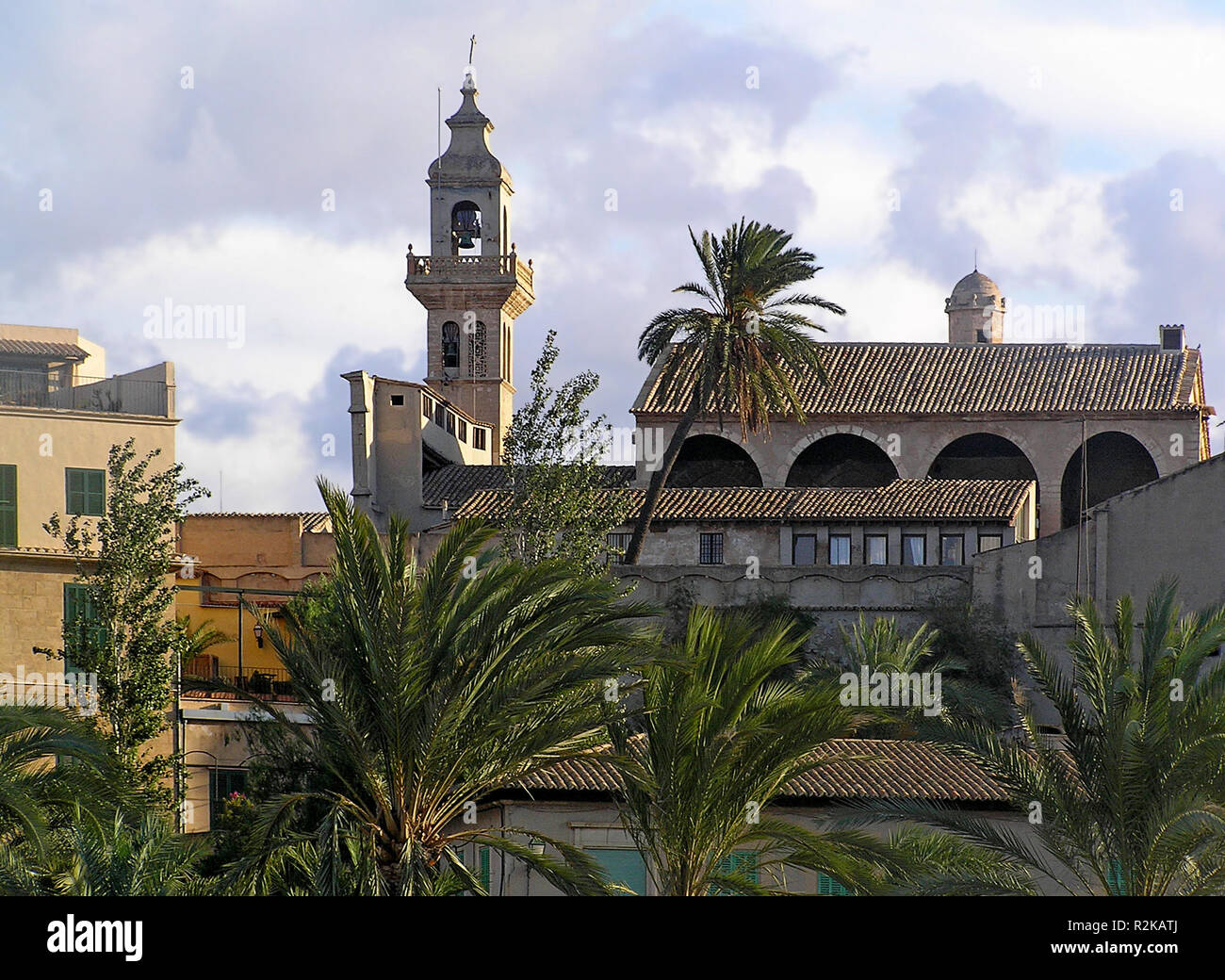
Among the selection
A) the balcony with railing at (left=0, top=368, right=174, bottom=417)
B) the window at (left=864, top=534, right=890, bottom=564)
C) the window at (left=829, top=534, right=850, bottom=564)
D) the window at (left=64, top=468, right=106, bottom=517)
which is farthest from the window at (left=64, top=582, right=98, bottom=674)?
the window at (left=864, top=534, right=890, bottom=564)

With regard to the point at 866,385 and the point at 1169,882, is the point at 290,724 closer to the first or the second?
the point at 1169,882

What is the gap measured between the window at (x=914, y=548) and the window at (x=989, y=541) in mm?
1387

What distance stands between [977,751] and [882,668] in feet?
51.3

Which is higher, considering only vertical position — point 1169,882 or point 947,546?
point 947,546

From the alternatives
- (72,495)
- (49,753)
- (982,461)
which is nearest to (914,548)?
(982,461)

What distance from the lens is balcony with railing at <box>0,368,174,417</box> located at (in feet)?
116

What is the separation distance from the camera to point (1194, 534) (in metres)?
36.4

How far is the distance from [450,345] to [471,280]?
284 cm

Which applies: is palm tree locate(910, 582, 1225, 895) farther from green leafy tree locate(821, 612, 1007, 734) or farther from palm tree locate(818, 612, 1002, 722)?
palm tree locate(818, 612, 1002, 722)

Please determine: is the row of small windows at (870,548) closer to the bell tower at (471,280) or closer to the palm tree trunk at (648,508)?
the palm tree trunk at (648,508)

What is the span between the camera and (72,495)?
33.8 meters

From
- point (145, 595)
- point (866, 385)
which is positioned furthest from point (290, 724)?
point (866, 385)

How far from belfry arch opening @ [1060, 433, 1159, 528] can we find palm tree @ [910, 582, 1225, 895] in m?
34.0

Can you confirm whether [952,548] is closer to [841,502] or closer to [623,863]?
[841,502]
